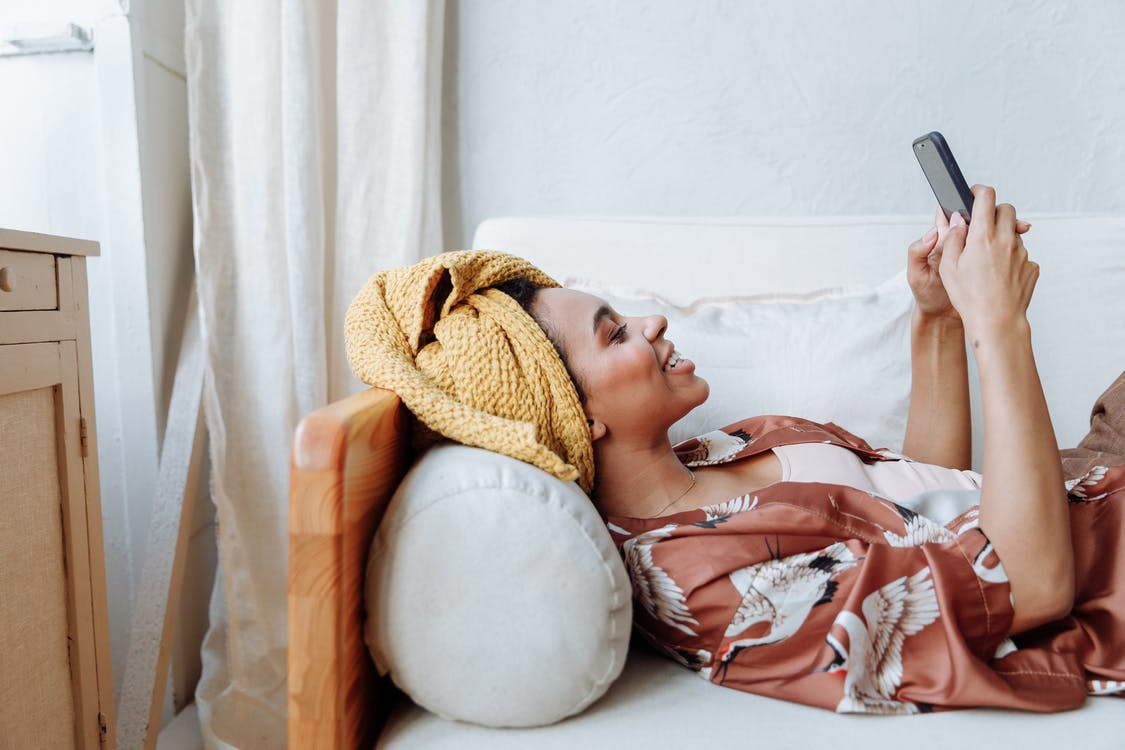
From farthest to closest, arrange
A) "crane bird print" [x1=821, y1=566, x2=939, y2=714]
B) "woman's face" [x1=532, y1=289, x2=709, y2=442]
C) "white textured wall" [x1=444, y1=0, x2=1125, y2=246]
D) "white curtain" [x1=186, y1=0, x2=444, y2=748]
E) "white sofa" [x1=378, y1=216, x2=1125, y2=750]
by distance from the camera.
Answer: "white textured wall" [x1=444, y1=0, x2=1125, y2=246], "white curtain" [x1=186, y1=0, x2=444, y2=748], "white sofa" [x1=378, y1=216, x2=1125, y2=750], "woman's face" [x1=532, y1=289, x2=709, y2=442], "crane bird print" [x1=821, y1=566, x2=939, y2=714]

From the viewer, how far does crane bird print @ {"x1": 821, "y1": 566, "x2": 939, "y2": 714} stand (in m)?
0.65

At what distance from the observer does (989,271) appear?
774mm

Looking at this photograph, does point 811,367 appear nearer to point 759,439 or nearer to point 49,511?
point 759,439

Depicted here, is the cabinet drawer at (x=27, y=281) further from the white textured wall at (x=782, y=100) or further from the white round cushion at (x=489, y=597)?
the white textured wall at (x=782, y=100)

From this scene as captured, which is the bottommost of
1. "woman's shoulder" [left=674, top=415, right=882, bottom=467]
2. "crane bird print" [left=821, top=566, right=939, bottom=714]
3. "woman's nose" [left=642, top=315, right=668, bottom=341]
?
"crane bird print" [left=821, top=566, right=939, bottom=714]

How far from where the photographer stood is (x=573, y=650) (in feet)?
1.96

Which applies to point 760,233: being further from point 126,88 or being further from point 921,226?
point 126,88

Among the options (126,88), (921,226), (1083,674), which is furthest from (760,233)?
(126,88)

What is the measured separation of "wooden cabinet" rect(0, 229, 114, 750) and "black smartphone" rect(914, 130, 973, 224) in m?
0.99

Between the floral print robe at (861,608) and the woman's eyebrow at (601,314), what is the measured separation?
0.79ft

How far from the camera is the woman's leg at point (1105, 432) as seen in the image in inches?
39.3

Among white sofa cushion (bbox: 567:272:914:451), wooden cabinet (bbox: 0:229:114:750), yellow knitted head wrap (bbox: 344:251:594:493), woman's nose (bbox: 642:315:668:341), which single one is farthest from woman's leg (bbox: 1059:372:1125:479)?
wooden cabinet (bbox: 0:229:114:750)

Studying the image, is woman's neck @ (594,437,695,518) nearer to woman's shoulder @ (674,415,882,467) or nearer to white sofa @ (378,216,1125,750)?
woman's shoulder @ (674,415,882,467)

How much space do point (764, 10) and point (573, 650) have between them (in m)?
1.30
